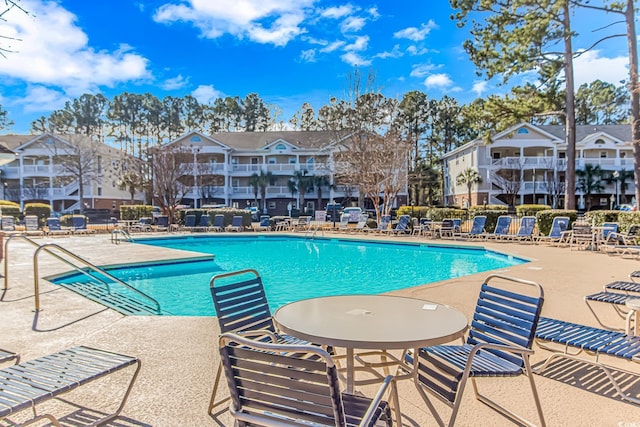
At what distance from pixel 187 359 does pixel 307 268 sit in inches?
→ 326

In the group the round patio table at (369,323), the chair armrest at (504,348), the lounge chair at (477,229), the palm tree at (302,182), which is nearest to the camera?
the round patio table at (369,323)

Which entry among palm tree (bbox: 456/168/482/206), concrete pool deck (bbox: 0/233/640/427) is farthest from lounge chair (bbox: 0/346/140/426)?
palm tree (bbox: 456/168/482/206)

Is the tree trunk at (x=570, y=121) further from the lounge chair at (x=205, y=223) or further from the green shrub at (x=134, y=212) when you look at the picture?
the green shrub at (x=134, y=212)

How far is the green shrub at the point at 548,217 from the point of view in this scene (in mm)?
16109

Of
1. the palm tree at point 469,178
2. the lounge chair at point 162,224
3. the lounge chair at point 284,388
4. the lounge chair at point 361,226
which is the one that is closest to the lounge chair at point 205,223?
the lounge chair at point 162,224

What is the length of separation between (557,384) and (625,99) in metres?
58.2

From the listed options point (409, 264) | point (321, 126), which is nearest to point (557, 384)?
point (409, 264)

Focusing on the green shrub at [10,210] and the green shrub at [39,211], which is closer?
the green shrub at [10,210]

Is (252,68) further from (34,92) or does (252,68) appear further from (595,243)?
(595,243)

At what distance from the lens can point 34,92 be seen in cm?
3553

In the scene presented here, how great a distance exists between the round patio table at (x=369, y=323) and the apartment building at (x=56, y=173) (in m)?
39.1

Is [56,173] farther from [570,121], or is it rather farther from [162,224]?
[570,121]

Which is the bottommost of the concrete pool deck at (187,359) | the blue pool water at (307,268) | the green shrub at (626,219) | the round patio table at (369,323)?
the blue pool water at (307,268)

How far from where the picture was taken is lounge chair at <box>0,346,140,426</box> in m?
2.13
